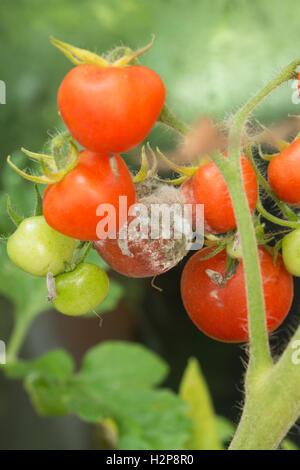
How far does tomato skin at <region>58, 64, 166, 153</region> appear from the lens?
258mm

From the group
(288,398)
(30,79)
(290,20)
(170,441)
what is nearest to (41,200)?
(288,398)

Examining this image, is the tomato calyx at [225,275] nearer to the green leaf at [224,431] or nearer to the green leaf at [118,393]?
the green leaf at [118,393]

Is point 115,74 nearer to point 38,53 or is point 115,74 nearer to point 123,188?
point 123,188

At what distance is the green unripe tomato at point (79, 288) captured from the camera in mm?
321

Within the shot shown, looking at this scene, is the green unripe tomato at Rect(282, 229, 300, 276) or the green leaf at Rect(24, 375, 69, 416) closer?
the green unripe tomato at Rect(282, 229, 300, 276)

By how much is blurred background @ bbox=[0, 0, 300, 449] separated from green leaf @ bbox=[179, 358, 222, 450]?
0.17 m

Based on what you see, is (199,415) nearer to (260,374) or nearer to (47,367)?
(47,367)

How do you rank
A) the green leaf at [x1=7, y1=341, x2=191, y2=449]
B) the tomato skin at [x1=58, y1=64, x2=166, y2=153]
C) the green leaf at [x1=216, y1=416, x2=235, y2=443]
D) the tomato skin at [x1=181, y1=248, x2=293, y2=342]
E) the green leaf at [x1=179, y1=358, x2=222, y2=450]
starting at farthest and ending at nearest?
the green leaf at [x1=216, y1=416, x2=235, y2=443] → the green leaf at [x1=179, y1=358, x2=222, y2=450] → the green leaf at [x1=7, y1=341, x2=191, y2=449] → the tomato skin at [x1=181, y1=248, x2=293, y2=342] → the tomato skin at [x1=58, y1=64, x2=166, y2=153]

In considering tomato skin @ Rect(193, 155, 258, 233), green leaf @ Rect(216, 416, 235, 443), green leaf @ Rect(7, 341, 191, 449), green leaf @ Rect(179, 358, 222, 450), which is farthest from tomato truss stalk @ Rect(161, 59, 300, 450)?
green leaf @ Rect(216, 416, 235, 443)

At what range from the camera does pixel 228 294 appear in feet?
1.21

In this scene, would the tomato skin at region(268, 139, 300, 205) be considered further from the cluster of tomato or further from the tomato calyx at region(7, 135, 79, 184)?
the tomato calyx at region(7, 135, 79, 184)

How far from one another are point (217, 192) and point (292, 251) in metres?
0.06
